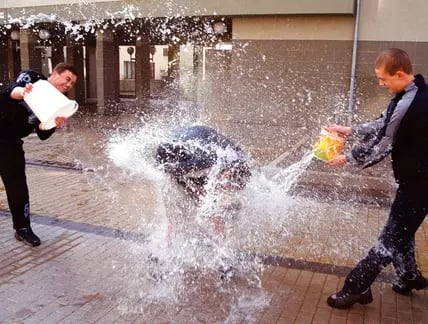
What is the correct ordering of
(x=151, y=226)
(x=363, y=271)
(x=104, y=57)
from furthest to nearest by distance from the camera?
(x=104, y=57), (x=151, y=226), (x=363, y=271)

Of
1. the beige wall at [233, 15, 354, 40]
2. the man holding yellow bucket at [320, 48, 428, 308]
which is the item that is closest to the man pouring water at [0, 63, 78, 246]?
the man holding yellow bucket at [320, 48, 428, 308]

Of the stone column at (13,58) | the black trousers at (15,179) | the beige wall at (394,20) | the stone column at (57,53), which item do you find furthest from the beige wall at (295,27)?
the stone column at (13,58)

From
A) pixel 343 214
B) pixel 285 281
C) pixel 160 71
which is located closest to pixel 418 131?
pixel 285 281

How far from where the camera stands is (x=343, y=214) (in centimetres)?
631

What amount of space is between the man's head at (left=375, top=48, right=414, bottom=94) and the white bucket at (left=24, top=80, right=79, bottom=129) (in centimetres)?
265

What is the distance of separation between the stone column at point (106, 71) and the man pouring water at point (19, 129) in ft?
37.2

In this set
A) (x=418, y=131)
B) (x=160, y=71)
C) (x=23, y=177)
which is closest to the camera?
(x=418, y=131)

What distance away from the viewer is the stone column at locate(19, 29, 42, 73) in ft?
55.6

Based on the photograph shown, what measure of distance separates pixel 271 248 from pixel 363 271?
148cm

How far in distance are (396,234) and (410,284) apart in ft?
2.21

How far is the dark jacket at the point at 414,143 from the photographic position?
3311 mm

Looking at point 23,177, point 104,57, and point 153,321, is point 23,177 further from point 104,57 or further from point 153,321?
point 104,57

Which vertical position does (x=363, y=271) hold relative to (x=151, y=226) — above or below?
above

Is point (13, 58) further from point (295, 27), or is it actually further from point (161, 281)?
point (161, 281)
